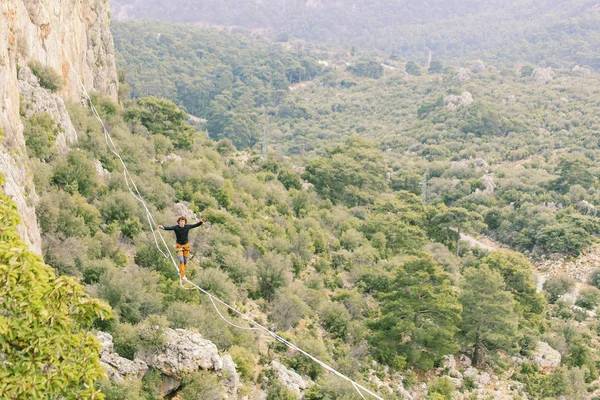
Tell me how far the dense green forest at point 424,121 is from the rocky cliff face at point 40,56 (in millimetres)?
21823

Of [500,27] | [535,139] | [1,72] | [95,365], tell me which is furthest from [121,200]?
[500,27]

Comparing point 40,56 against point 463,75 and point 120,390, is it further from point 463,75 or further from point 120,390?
point 463,75

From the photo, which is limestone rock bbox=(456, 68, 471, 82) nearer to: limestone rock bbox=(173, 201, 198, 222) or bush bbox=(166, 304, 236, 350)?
limestone rock bbox=(173, 201, 198, 222)

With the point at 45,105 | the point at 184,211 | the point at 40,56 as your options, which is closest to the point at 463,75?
the point at 184,211

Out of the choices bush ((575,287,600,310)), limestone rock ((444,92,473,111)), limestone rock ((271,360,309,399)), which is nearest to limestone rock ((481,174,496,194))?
bush ((575,287,600,310))

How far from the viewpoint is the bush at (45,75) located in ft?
76.4

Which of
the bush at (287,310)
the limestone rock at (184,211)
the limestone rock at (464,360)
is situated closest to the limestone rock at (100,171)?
the limestone rock at (184,211)

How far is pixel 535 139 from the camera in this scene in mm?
69312

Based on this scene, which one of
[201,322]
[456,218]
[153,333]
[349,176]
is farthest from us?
[349,176]

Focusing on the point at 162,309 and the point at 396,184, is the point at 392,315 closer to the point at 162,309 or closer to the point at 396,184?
the point at 162,309

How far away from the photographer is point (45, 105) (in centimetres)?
2325

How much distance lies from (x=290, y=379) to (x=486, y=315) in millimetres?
11606

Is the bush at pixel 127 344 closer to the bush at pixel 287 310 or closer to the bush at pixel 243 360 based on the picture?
the bush at pixel 243 360

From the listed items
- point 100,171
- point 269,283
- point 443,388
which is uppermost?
point 100,171
